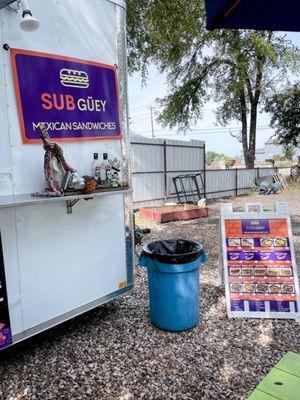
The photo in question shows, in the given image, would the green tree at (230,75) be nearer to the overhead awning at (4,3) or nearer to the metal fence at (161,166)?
the metal fence at (161,166)

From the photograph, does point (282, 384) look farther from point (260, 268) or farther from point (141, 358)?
point (260, 268)

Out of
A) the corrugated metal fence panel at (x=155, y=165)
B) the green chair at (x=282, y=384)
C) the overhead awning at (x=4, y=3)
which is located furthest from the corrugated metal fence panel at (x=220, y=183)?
the green chair at (x=282, y=384)

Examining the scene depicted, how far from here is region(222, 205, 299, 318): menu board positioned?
295 cm

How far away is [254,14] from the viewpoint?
173 centimetres

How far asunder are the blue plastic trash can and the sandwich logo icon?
1.49 meters

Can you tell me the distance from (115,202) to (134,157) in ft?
22.6

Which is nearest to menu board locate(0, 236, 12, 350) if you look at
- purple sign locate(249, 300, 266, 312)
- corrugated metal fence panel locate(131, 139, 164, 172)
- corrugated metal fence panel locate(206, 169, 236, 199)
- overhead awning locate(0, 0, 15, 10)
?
overhead awning locate(0, 0, 15, 10)

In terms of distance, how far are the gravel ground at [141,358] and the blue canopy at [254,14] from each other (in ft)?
7.46

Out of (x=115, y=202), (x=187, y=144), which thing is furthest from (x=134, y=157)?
(x=115, y=202)

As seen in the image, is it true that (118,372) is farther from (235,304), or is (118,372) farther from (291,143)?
(291,143)

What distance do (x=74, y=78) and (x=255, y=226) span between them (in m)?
2.18

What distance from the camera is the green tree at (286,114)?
17811 millimetres

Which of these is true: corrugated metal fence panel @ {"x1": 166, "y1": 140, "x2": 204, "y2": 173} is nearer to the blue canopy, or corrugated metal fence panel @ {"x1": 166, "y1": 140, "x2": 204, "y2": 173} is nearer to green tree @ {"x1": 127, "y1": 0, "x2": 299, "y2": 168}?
green tree @ {"x1": 127, "y1": 0, "x2": 299, "y2": 168}

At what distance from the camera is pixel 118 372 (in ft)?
7.32
